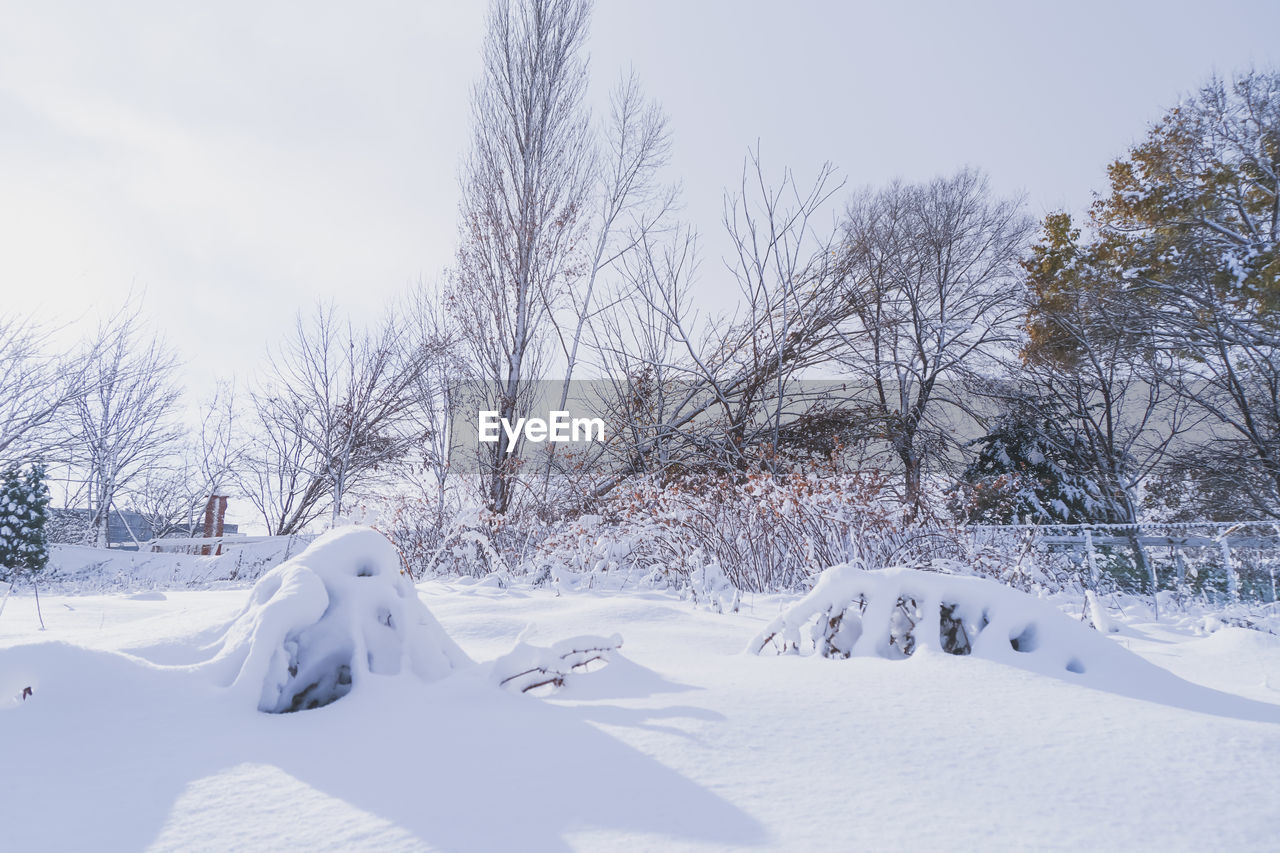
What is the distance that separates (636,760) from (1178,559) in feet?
26.3

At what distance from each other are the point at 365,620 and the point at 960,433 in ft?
42.6

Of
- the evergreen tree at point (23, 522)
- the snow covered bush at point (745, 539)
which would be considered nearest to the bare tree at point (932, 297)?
the snow covered bush at point (745, 539)

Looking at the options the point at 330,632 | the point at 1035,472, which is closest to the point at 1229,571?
the point at 1035,472

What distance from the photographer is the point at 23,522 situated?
9.69 metres

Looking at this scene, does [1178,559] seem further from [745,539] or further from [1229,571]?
[745,539]

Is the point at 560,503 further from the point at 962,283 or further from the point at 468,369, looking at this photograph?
the point at 962,283

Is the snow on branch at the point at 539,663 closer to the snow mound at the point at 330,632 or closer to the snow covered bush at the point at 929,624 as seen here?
the snow mound at the point at 330,632

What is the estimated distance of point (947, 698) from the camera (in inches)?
67.1

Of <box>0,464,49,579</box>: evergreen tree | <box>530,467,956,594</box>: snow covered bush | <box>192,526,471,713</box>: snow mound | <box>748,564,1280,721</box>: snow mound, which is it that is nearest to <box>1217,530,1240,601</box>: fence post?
<box>530,467,956,594</box>: snow covered bush

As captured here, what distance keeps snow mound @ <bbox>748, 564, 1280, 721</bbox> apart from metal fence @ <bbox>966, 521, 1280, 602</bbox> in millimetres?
3324

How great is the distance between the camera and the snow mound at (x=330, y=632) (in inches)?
66.4

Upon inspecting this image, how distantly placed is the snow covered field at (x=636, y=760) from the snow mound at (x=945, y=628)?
100 mm

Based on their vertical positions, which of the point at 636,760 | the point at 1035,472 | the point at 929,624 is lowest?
the point at 636,760

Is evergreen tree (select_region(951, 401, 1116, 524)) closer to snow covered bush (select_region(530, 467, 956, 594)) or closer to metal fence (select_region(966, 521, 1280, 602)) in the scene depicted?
metal fence (select_region(966, 521, 1280, 602))
